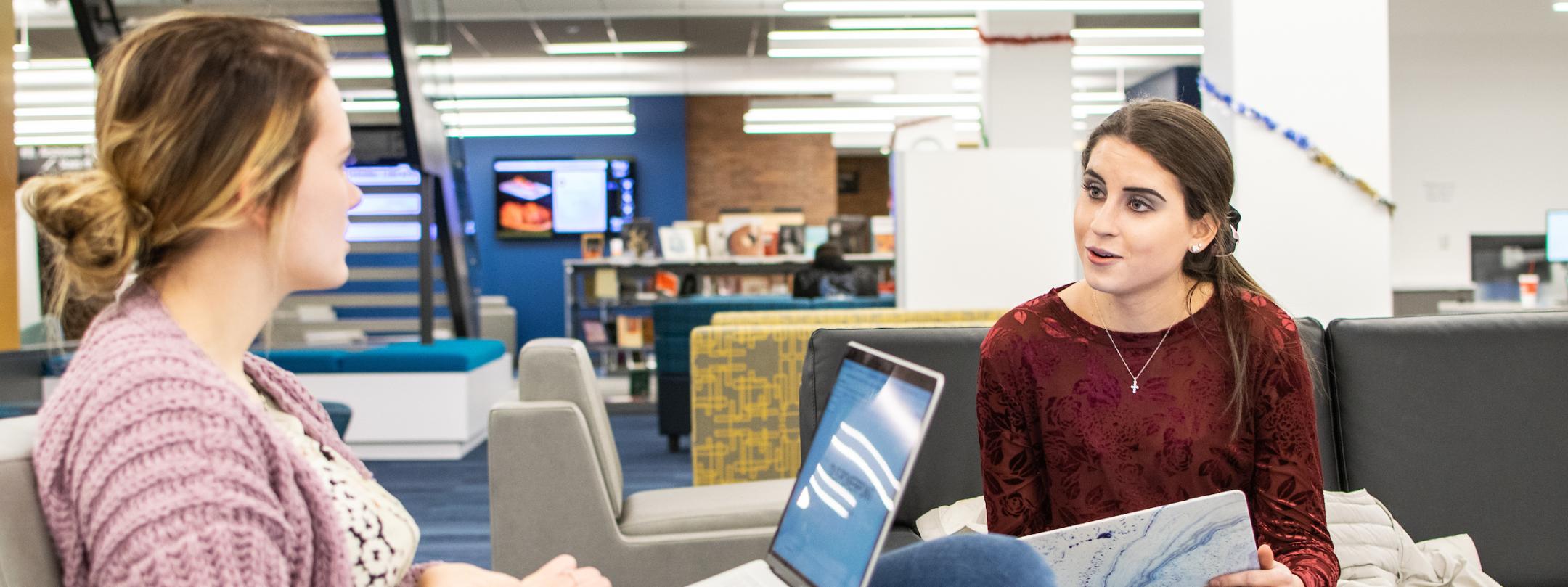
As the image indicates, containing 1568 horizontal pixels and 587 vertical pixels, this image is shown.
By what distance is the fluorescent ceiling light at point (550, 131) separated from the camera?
40.3 ft

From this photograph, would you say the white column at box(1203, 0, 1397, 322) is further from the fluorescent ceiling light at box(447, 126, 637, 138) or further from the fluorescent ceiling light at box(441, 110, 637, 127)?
the fluorescent ceiling light at box(447, 126, 637, 138)

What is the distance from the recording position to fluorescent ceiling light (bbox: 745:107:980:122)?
11.0 meters

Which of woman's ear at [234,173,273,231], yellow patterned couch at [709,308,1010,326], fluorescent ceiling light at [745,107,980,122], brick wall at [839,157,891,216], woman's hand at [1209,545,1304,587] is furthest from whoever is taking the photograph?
brick wall at [839,157,891,216]

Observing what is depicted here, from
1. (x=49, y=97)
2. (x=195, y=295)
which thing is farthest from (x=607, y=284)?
(x=195, y=295)

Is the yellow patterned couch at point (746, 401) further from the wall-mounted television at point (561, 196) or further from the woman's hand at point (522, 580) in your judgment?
the wall-mounted television at point (561, 196)

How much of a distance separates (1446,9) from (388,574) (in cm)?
936

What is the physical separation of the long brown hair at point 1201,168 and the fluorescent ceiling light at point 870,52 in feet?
25.5

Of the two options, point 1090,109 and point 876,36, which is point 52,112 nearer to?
point 876,36

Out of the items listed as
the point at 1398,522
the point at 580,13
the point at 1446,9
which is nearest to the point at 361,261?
the point at 580,13

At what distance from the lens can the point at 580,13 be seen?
8.18 meters

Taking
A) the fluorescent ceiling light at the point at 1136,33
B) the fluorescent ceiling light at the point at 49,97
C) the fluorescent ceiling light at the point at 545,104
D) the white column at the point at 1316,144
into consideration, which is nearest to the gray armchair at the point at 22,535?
the white column at the point at 1316,144

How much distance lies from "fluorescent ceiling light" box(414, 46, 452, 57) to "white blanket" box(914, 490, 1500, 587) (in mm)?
4847

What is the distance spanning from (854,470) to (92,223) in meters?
0.61

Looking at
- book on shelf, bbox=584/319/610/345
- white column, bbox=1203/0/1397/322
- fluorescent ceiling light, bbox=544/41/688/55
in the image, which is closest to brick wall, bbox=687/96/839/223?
fluorescent ceiling light, bbox=544/41/688/55
